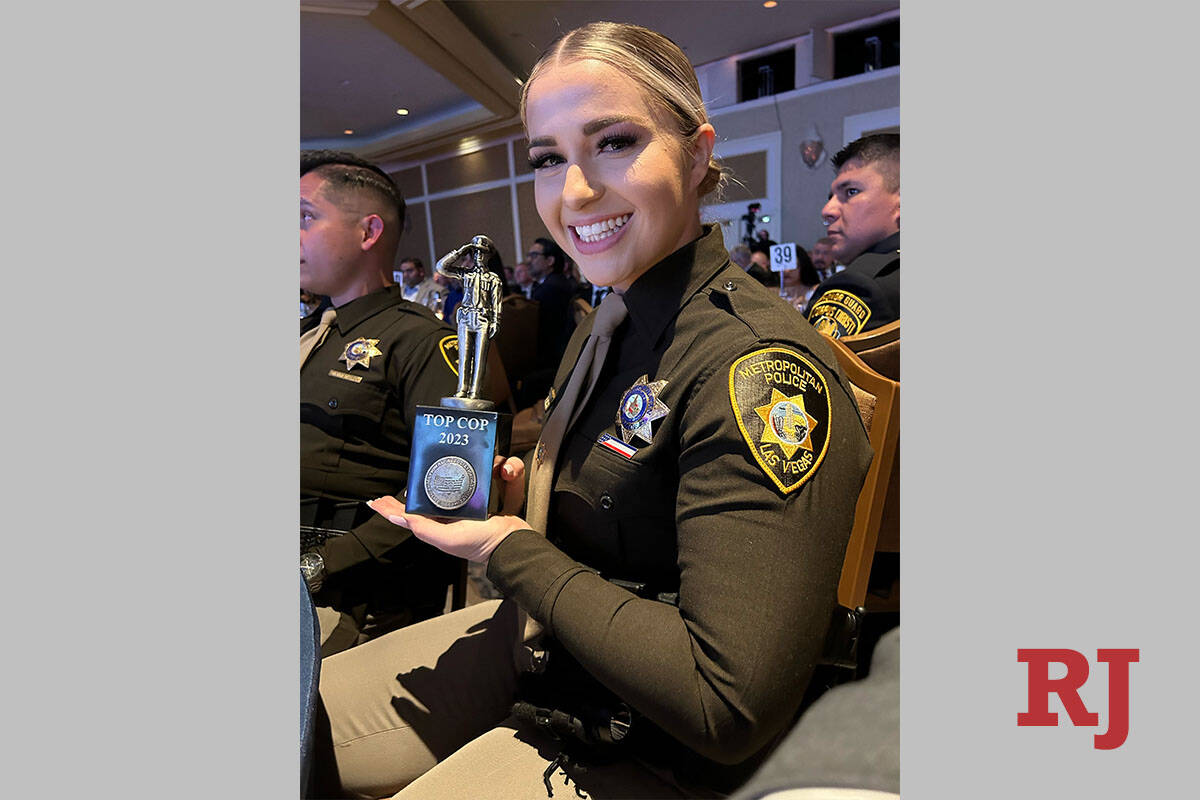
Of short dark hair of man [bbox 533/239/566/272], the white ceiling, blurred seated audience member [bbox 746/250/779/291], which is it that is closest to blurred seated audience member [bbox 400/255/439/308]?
the white ceiling

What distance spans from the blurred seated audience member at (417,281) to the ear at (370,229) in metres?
0.20

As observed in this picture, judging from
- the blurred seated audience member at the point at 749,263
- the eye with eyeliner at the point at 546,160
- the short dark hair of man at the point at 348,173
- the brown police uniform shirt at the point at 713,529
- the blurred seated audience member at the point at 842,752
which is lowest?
the blurred seated audience member at the point at 842,752

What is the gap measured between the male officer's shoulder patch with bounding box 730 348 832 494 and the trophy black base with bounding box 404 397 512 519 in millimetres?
351

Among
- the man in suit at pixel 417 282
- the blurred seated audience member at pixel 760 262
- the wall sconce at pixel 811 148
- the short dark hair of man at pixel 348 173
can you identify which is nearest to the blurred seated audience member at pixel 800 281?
the blurred seated audience member at pixel 760 262

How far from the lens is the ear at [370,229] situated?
1.79 meters

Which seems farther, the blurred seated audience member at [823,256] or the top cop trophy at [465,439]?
the blurred seated audience member at [823,256]

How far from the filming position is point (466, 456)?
93cm

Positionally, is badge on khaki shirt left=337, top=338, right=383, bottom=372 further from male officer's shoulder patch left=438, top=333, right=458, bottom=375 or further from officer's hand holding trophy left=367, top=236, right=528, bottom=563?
officer's hand holding trophy left=367, top=236, right=528, bottom=563

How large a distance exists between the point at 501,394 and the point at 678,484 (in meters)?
1.15

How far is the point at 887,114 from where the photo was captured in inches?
119

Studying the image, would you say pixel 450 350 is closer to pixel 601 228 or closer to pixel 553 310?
pixel 601 228

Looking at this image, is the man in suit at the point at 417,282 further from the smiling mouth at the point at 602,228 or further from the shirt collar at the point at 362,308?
the smiling mouth at the point at 602,228

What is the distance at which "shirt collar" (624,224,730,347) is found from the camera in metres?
0.94

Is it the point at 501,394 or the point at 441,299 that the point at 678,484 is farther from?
the point at 441,299
